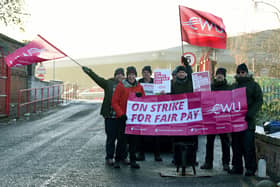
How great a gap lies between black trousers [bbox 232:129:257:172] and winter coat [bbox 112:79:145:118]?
2.14m

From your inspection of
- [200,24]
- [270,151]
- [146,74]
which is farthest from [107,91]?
[270,151]

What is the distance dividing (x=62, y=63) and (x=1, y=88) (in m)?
51.3

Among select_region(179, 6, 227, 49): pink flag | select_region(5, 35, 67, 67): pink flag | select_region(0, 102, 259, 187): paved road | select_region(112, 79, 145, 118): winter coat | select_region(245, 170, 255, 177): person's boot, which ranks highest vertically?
select_region(179, 6, 227, 49): pink flag

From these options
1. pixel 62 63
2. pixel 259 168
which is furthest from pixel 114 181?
pixel 62 63

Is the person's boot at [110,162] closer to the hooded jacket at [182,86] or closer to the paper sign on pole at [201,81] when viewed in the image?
the hooded jacket at [182,86]

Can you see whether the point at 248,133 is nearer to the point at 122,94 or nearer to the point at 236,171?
Result: the point at 236,171

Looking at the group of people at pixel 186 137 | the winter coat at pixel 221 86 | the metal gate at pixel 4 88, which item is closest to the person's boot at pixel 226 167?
the group of people at pixel 186 137

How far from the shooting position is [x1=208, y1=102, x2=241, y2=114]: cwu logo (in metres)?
7.46

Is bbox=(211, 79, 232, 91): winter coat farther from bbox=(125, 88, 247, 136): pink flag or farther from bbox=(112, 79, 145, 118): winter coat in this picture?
bbox=(112, 79, 145, 118): winter coat

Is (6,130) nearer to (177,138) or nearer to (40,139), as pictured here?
(40,139)

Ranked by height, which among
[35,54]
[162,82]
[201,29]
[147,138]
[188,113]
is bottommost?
[147,138]

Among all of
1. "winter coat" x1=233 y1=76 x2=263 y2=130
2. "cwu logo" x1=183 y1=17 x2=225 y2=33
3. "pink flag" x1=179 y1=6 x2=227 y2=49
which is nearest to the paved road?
"winter coat" x1=233 y1=76 x2=263 y2=130

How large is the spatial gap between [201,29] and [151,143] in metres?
2.97

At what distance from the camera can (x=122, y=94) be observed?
789cm
